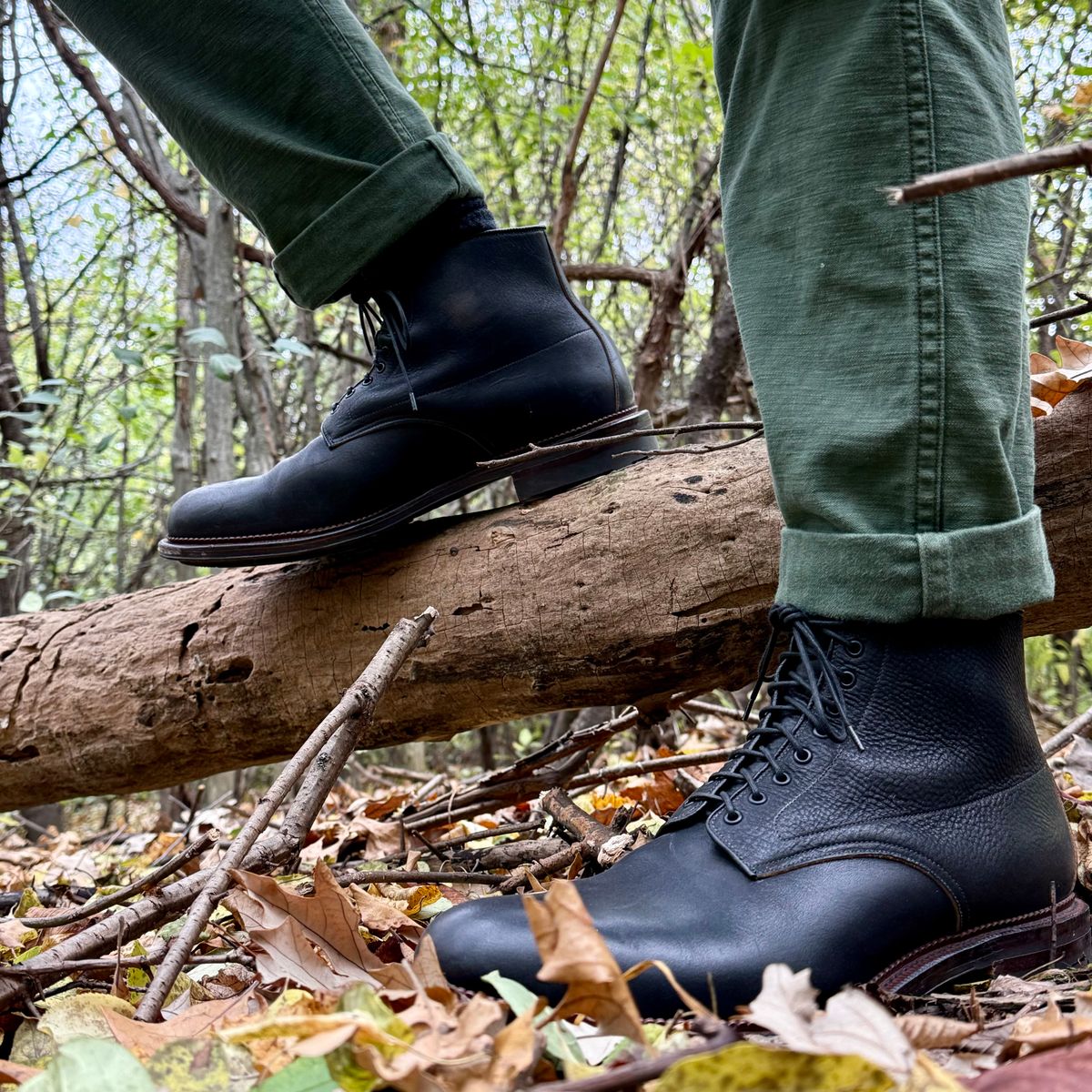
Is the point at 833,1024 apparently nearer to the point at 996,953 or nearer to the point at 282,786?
the point at 996,953

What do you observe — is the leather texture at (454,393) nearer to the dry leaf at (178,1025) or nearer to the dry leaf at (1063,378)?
the dry leaf at (1063,378)

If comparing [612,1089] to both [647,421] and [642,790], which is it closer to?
[647,421]

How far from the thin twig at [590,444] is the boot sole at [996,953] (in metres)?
0.76

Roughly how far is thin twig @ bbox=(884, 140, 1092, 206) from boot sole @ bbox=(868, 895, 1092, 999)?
2.69 feet

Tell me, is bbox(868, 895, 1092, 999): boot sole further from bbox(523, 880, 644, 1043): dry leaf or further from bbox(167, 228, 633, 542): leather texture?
bbox(167, 228, 633, 542): leather texture

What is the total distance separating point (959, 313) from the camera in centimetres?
103

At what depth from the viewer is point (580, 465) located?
1.74 metres

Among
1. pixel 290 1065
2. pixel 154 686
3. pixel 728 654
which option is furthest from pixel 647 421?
pixel 290 1065

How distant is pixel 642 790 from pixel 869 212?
55.2 inches

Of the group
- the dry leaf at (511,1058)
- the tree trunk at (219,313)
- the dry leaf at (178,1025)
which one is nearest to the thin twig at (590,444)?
the dry leaf at (178,1025)

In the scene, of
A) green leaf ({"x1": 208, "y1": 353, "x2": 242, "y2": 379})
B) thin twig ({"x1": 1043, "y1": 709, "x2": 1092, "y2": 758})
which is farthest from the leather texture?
green leaf ({"x1": 208, "y1": 353, "x2": 242, "y2": 379})

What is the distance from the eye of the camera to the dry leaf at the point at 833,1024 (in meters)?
0.63

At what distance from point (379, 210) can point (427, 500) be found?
0.48 meters

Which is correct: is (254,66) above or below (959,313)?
above
